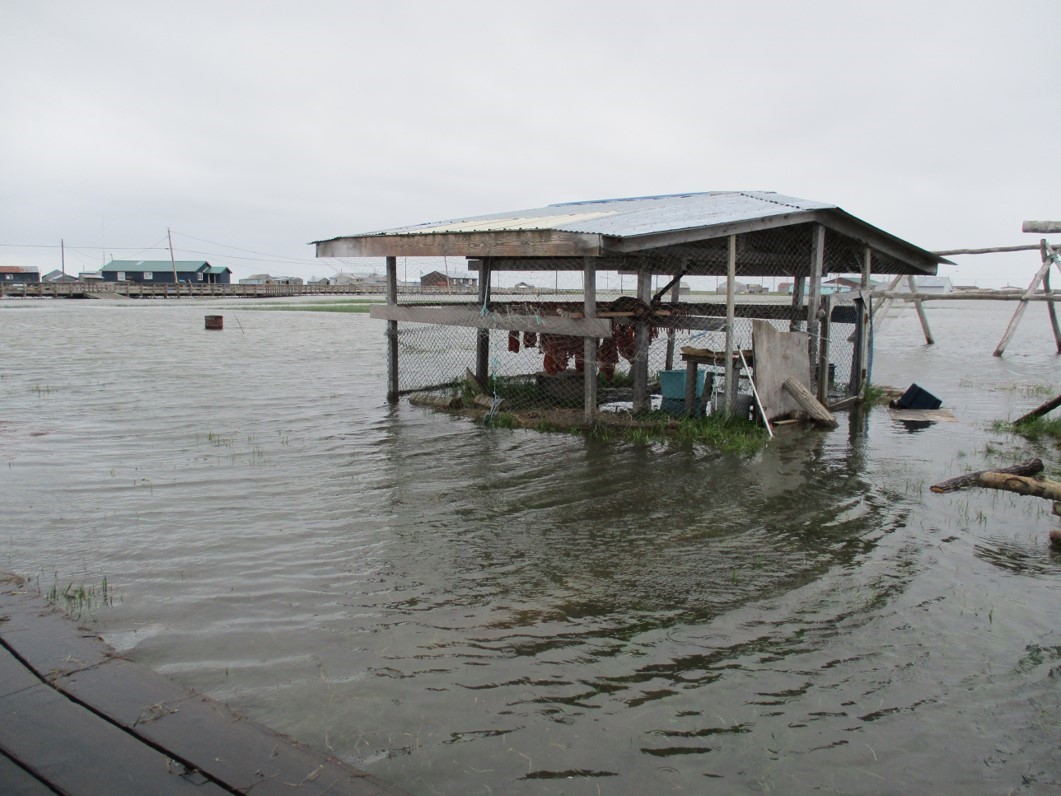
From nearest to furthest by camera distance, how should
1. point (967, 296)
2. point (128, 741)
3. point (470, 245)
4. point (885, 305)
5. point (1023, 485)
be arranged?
point (128, 741) → point (1023, 485) → point (470, 245) → point (967, 296) → point (885, 305)

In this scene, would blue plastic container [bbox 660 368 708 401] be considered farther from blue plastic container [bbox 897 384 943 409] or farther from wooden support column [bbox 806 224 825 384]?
blue plastic container [bbox 897 384 943 409]

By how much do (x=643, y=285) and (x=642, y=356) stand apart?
1.24 metres

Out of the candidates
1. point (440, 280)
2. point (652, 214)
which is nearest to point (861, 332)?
point (652, 214)

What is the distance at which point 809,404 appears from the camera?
12430 millimetres

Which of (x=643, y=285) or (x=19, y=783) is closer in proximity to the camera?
(x=19, y=783)

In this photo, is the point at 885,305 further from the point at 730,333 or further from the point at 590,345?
the point at 590,345

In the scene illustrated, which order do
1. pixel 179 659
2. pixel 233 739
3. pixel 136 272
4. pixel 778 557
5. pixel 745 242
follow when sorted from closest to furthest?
pixel 233 739, pixel 179 659, pixel 778 557, pixel 745 242, pixel 136 272

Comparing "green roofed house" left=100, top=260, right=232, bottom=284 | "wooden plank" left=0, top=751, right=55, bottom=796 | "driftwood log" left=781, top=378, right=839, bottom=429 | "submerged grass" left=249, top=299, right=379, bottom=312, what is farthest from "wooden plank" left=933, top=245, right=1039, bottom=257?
"green roofed house" left=100, top=260, right=232, bottom=284

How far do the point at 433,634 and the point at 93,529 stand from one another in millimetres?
3763

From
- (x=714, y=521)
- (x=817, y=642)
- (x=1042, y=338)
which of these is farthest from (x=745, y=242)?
(x=1042, y=338)

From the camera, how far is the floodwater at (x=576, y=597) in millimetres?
3951

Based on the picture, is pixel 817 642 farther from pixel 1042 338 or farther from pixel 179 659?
pixel 1042 338

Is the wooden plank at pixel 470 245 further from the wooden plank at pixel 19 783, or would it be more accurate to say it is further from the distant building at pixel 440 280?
the wooden plank at pixel 19 783

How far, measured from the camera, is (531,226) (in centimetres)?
1140
